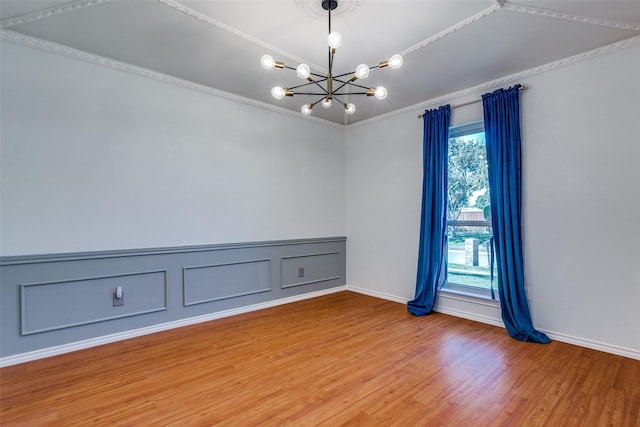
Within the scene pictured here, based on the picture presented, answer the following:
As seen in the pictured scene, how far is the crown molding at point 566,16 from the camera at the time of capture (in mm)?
2422

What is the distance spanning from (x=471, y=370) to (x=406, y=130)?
3169 mm

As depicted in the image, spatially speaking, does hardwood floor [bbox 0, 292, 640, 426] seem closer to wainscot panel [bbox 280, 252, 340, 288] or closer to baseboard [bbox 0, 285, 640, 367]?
baseboard [bbox 0, 285, 640, 367]

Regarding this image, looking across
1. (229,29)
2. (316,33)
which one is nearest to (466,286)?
(316,33)

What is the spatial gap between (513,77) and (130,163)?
4.27 meters

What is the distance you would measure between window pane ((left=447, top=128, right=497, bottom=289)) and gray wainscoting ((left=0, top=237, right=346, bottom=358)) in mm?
2157

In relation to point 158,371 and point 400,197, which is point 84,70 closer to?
point 158,371

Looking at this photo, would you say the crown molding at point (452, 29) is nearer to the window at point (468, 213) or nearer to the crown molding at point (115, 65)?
the window at point (468, 213)

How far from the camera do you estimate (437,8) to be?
2434 mm

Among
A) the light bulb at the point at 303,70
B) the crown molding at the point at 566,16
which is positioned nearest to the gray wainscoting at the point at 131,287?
the light bulb at the point at 303,70

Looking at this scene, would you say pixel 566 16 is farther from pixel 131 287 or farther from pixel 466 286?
pixel 131 287

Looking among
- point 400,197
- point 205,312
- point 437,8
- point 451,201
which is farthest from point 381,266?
point 437,8

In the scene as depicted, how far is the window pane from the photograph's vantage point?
378cm

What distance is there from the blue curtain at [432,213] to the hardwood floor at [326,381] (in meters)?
0.68

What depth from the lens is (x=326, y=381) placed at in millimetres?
2404
